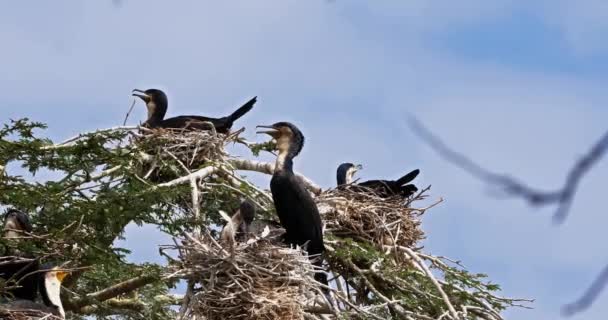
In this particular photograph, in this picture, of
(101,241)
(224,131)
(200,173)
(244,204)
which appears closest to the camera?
(244,204)

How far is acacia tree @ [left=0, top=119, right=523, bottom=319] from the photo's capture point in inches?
260

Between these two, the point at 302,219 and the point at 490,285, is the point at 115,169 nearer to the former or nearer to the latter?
the point at 302,219

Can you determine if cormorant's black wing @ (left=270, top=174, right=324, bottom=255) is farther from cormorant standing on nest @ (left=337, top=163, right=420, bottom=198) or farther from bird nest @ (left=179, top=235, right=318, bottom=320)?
cormorant standing on nest @ (left=337, top=163, right=420, bottom=198)

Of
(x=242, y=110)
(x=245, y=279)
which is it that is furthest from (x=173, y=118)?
(x=245, y=279)

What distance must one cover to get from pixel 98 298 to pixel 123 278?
671 mm

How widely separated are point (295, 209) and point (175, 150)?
2.20 metres

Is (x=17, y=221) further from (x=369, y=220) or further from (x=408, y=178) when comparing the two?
(x=408, y=178)

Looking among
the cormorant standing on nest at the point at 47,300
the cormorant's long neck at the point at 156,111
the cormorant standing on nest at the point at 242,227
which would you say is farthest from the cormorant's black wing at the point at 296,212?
the cormorant's long neck at the point at 156,111

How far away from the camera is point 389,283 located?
801cm

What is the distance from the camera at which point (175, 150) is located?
30.3 ft

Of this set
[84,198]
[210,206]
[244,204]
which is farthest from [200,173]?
[244,204]

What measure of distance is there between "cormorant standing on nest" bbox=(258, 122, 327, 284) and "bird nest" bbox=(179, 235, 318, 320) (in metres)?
0.51

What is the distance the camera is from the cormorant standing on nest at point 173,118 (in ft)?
31.2

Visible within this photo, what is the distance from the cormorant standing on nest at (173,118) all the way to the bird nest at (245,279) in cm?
290
